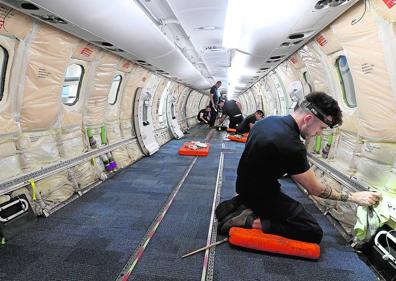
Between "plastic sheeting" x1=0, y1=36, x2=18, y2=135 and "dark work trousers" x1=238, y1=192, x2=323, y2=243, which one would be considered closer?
"dark work trousers" x1=238, y1=192, x2=323, y2=243

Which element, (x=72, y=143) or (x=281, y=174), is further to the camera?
(x=72, y=143)

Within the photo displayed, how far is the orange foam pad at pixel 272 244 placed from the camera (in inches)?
114

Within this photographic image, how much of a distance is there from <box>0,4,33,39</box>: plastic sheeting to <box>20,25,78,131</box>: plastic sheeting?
0.59ft

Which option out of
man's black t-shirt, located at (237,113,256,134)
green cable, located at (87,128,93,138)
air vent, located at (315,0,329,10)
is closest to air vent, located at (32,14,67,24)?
green cable, located at (87,128,93,138)

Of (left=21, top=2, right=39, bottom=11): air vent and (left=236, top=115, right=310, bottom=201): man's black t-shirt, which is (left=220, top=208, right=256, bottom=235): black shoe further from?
(left=21, top=2, right=39, bottom=11): air vent

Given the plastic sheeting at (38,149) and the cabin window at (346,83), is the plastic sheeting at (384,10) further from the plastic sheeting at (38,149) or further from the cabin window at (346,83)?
the plastic sheeting at (38,149)

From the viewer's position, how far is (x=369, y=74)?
2.92 meters

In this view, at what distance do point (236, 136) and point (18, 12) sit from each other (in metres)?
8.94

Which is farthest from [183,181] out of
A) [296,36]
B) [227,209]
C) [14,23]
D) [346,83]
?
[14,23]

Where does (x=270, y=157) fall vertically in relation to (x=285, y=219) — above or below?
above

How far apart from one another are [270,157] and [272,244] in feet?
3.65

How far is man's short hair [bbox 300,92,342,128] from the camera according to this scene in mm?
2703

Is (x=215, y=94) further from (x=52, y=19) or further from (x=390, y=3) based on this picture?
(x=390, y=3)

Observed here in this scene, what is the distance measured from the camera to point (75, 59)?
4.46 meters
